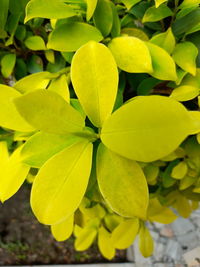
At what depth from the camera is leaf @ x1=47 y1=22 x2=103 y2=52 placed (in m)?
0.44

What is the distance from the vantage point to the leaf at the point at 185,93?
0.45 meters

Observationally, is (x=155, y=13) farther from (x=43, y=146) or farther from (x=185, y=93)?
(x=43, y=146)

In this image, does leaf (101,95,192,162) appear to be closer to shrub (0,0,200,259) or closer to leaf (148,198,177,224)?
shrub (0,0,200,259)

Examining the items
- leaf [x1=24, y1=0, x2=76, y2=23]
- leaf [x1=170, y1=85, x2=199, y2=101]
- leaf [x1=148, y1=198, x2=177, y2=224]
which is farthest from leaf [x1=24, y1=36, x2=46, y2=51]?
leaf [x1=148, y1=198, x2=177, y2=224]

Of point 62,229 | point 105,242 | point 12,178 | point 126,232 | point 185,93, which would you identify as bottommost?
point 105,242

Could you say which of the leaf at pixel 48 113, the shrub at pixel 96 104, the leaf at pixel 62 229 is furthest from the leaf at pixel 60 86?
the leaf at pixel 62 229

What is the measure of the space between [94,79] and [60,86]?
0.12 meters

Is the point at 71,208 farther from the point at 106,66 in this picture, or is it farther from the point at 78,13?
the point at 78,13

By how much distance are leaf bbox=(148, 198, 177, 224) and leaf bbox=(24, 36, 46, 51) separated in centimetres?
39

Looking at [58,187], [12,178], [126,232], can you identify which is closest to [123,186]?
[58,187]

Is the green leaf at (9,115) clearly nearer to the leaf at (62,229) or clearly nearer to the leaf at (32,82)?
the leaf at (32,82)

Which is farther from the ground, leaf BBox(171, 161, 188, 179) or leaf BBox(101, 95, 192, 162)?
leaf BBox(101, 95, 192, 162)

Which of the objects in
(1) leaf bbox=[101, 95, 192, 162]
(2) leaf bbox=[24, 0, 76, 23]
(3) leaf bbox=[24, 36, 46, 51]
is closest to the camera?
(1) leaf bbox=[101, 95, 192, 162]

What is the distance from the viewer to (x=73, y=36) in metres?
0.44
